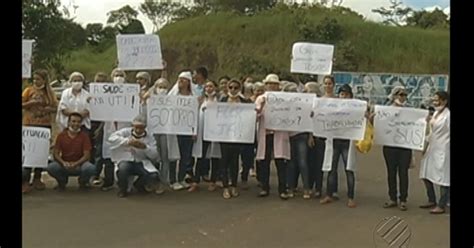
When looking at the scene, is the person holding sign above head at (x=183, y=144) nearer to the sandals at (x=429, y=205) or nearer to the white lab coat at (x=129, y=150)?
the white lab coat at (x=129, y=150)

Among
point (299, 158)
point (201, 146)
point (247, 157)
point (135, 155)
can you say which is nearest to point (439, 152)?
point (299, 158)

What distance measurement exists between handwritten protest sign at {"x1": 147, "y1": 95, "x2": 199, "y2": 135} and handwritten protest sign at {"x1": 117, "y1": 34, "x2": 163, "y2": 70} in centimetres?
51

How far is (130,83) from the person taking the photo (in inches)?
350

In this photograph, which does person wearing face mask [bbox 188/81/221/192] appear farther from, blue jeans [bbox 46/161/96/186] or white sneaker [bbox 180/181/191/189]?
blue jeans [bbox 46/161/96/186]

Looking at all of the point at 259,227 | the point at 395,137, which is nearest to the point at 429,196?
the point at 395,137

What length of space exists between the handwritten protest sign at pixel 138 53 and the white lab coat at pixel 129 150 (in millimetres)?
917

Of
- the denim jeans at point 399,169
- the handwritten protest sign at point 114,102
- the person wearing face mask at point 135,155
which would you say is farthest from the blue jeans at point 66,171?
the denim jeans at point 399,169

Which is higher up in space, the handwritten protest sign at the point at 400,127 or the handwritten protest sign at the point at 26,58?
the handwritten protest sign at the point at 26,58

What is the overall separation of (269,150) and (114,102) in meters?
2.00

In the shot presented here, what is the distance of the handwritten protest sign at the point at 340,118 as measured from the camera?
8.28 m

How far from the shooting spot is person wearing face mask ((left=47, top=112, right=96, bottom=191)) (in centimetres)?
847
